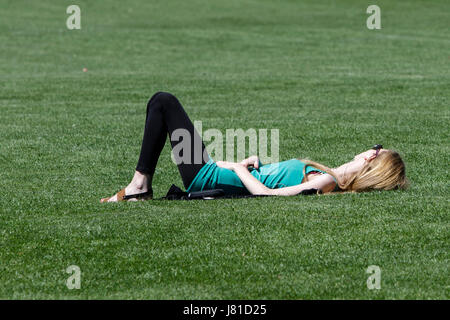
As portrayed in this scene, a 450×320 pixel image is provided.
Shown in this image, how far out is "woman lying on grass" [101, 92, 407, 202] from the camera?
7.61 meters

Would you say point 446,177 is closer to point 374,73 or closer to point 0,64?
point 374,73

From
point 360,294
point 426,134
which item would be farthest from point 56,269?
point 426,134

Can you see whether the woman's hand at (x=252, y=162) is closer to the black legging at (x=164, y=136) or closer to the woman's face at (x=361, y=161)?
the black legging at (x=164, y=136)

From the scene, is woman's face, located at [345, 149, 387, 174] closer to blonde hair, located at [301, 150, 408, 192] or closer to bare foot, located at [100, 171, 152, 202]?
blonde hair, located at [301, 150, 408, 192]

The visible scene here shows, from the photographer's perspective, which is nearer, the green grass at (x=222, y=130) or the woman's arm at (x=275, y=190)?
the green grass at (x=222, y=130)

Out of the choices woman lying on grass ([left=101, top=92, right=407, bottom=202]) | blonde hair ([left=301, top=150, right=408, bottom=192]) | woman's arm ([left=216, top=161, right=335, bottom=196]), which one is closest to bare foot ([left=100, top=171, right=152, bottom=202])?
woman lying on grass ([left=101, top=92, right=407, bottom=202])

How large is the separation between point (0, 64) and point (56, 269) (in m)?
17.2

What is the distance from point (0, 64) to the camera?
21938 mm

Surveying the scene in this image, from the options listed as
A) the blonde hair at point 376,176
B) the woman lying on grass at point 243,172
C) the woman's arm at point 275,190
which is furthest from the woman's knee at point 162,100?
the blonde hair at point 376,176

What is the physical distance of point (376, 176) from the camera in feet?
25.4

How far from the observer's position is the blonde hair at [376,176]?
7680 millimetres

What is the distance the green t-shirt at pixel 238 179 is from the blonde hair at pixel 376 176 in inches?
4.4

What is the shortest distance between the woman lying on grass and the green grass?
0.59ft

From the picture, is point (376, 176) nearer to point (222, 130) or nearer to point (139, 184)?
point (139, 184)
